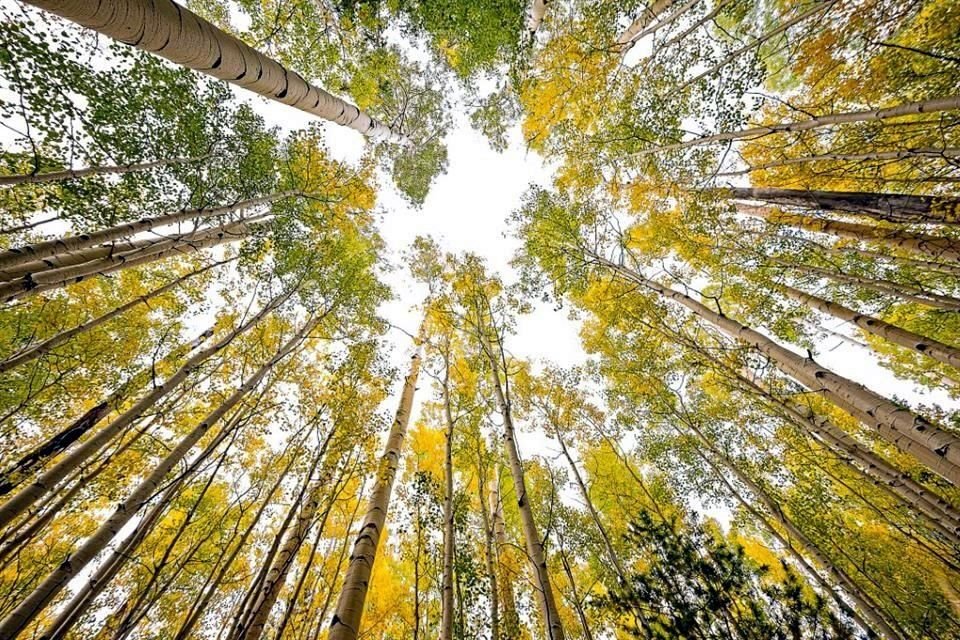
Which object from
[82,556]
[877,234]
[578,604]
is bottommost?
[578,604]

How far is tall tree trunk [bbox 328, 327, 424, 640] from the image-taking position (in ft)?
7.63

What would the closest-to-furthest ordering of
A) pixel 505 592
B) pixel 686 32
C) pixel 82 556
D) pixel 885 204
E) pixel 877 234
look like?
pixel 82 556
pixel 885 204
pixel 686 32
pixel 877 234
pixel 505 592

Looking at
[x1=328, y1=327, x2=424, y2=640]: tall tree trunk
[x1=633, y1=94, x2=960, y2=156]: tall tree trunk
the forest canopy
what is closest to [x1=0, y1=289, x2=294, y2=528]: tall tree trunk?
the forest canopy

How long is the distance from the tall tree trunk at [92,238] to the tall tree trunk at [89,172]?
2.55 feet

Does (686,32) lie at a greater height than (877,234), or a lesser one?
greater

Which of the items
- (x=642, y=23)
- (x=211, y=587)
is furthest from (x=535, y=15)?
(x=211, y=587)

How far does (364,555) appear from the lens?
111 inches

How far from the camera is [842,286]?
7.76 metres

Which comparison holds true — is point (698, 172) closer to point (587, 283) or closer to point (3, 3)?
point (587, 283)

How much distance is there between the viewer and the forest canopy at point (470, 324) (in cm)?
332

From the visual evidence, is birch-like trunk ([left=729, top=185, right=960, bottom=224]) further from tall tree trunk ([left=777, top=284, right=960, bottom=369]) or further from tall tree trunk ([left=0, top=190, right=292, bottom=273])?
tall tree trunk ([left=0, top=190, right=292, bottom=273])

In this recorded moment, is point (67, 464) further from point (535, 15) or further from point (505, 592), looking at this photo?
point (535, 15)

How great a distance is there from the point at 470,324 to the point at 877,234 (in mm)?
7605

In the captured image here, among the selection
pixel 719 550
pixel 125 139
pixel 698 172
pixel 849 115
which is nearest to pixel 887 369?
pixel 698 172
